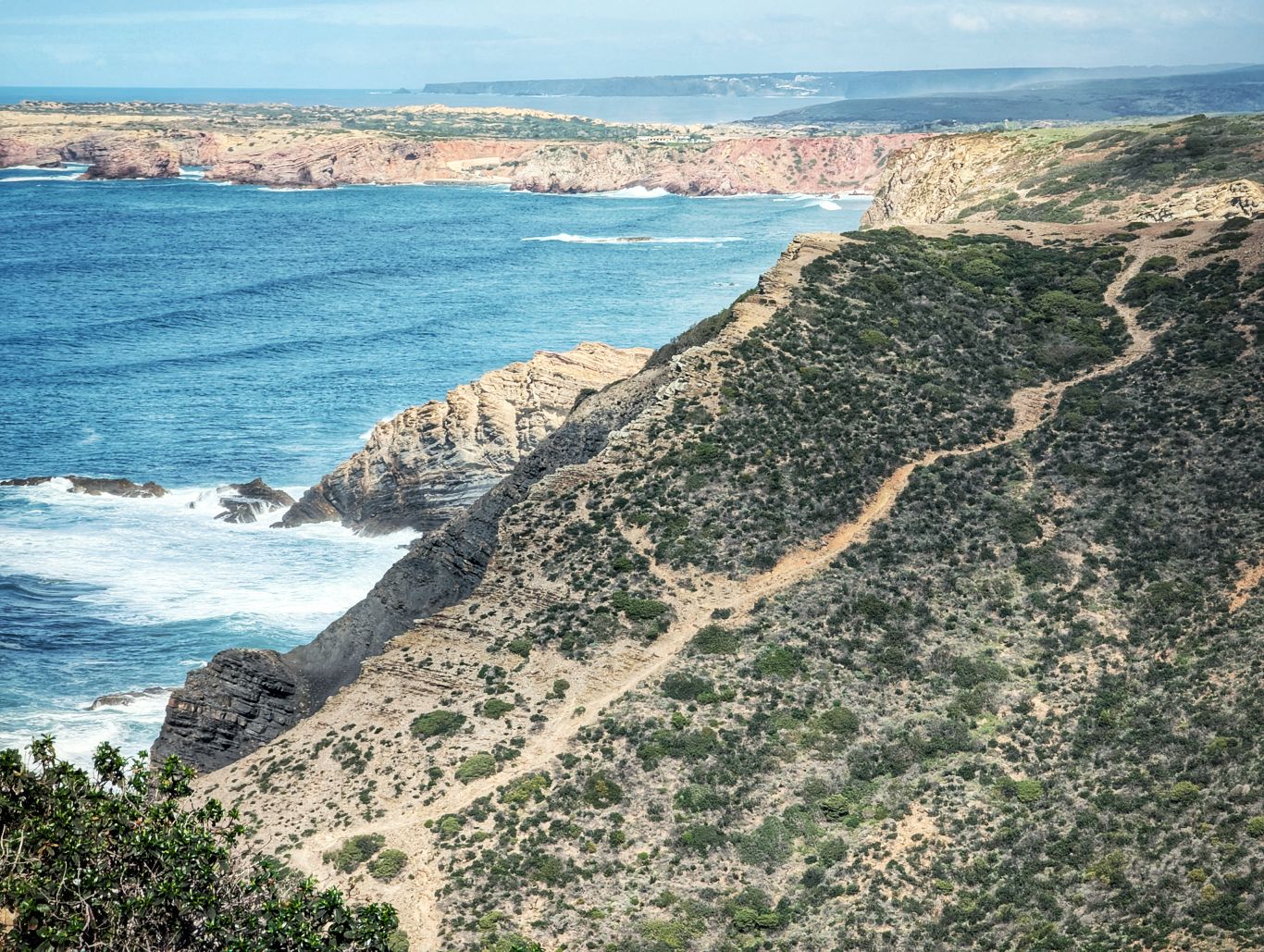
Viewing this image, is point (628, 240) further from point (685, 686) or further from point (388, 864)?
point (388, 864)

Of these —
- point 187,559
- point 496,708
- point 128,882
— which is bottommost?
point 187,559

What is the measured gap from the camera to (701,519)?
161 ft

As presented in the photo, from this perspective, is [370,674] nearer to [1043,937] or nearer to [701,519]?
[701,519]

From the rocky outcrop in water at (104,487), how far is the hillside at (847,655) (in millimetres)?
37152

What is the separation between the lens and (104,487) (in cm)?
8394

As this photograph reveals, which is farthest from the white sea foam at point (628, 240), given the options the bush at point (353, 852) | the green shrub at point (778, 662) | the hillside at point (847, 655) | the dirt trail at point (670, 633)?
the bush at point (353, 852)

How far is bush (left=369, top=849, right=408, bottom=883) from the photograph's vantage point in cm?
3659

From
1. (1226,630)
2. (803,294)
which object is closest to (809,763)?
(1226,630)

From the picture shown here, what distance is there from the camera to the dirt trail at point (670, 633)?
36.5 m

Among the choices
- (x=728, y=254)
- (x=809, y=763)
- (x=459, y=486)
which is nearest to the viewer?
(x=809, y=763)

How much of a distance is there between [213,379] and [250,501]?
35.0 metres

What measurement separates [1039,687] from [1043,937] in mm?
11896

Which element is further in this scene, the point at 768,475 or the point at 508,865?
the point at 768,475

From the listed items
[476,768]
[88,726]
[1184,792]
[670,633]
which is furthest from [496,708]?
[88,726]
